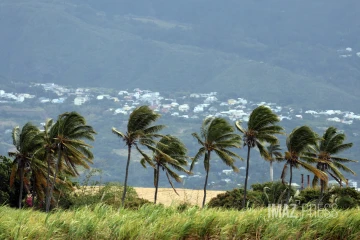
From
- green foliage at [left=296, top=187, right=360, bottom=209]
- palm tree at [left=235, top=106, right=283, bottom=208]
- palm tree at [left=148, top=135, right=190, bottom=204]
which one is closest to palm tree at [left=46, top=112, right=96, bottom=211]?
palm tree at [left=148, top=135, right=190, bottom=204]

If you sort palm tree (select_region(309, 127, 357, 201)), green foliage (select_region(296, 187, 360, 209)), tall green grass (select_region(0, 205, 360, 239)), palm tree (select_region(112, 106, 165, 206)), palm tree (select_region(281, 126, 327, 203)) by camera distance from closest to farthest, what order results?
tall green grass (select_region(0, 205, 360, 239)), palm tree (select_region(281, 126, 327, 203)), green foliage (select_region(296, 187, 360, 209)), palm tree (select_region(112, 106, 165, 206)), palm tree (select_region(309, 127, 357, 201))

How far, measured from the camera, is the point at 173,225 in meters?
14.9

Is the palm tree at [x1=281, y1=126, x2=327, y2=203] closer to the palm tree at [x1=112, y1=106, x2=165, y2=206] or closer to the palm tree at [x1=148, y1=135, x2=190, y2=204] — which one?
the palm tree at [x1=148, y1=135, x2=190, y2=204]

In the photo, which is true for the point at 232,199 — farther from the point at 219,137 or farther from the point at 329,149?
the point at 329,149

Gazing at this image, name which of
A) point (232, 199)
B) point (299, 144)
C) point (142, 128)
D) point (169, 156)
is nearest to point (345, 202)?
point (299, 144)

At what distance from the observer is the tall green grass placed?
14500 mm

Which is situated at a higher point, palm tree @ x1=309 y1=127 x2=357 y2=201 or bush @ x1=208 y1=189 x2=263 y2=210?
palm tree @ x1=309 y1=127 x2=357 y2=201

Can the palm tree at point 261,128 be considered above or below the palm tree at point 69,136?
above

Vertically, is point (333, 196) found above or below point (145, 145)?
below

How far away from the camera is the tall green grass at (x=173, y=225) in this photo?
1450 cm

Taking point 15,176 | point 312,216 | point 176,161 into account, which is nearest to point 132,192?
point 176,161

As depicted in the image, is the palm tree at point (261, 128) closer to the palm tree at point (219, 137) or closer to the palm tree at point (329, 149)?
the palm tree at point (219, 137)

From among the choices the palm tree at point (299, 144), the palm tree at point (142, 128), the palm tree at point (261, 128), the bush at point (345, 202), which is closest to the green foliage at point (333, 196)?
the bush at point (345, 202)

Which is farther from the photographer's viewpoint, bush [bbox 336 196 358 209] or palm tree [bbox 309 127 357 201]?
palm tree [bbox 309 127 357 201]
